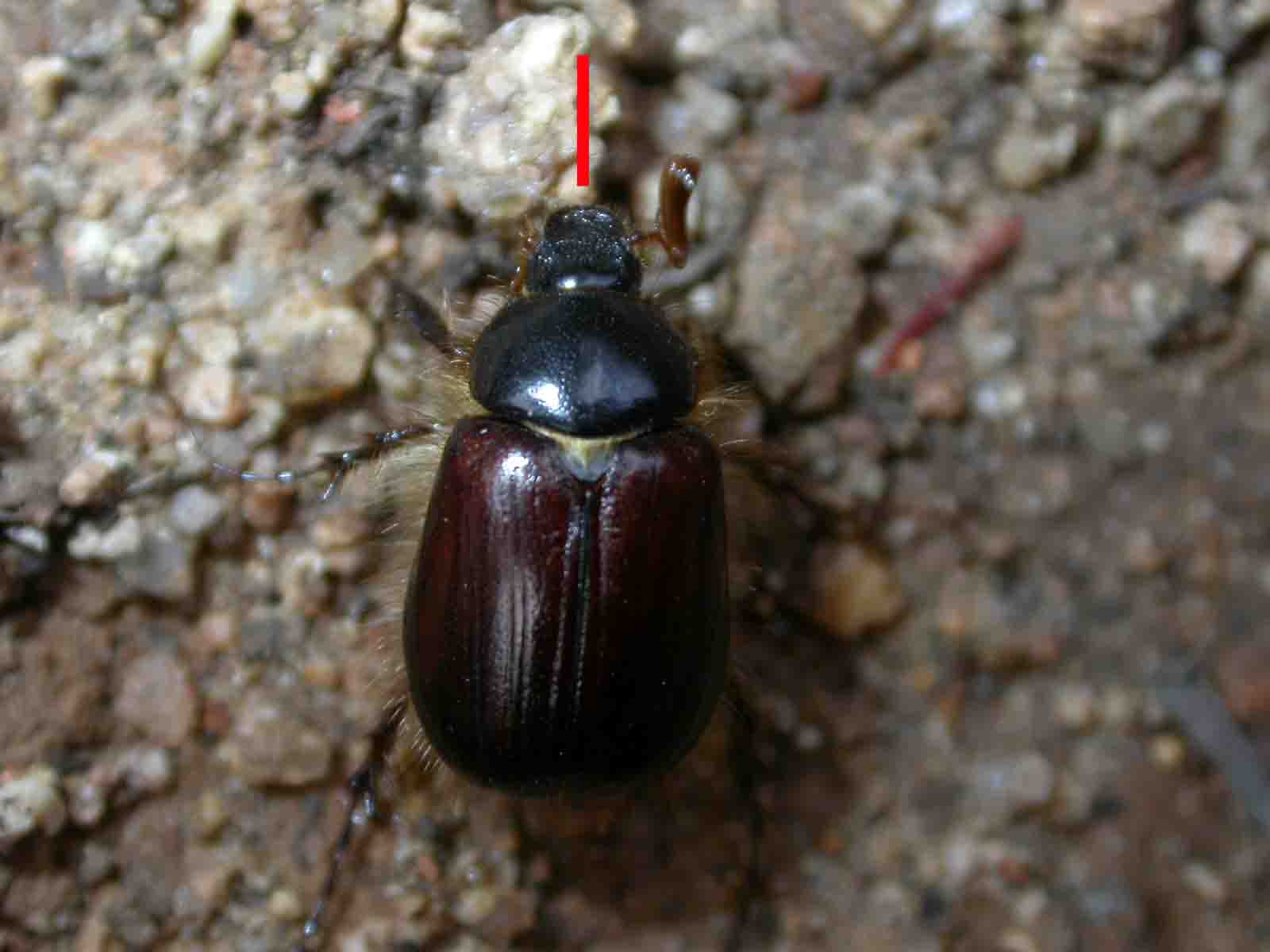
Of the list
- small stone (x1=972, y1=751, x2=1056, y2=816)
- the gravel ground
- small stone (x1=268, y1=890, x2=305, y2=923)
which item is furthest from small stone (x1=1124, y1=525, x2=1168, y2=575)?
small stone (x1=268, y1=890, x2=305, y2=923)

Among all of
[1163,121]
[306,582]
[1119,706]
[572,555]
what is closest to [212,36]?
[306,582]

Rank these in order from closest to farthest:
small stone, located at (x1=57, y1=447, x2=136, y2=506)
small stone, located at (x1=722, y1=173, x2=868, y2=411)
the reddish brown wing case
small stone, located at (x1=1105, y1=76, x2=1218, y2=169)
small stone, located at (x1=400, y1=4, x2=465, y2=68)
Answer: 1. the reddish brown wing case
2. small stone, located at (x1=57, y1=447, x2=136, y2=506)
3. small stone, located at (x1=400, y1=4, x2=465, y2=68)
4. small stone, located at (x1=722, y1=173, x2=868, y2=411)
5. small stone, located at (x1=1105, y1=76, x2=1218, y2=169)

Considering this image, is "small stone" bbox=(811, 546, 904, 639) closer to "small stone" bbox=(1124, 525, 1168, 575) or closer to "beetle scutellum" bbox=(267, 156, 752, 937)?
"beetle scutellum" bbox=(267, 156, 752, 937)

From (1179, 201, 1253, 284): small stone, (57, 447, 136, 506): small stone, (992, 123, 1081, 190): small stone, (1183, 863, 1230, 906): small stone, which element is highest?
(992, 123, 1081, 190): small stone

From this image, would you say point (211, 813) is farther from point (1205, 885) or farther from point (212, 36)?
point (1205, 885)

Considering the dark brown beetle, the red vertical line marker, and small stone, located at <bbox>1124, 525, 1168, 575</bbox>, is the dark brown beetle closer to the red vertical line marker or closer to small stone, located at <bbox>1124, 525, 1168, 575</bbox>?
the red vertical line marker

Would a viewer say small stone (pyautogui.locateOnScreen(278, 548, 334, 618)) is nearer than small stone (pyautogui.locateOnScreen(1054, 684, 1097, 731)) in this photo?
Yes

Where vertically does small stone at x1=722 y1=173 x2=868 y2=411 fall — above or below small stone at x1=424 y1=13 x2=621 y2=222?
below

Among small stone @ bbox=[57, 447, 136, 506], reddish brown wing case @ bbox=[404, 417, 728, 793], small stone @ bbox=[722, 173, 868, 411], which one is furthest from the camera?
small stone @ bbox=[722, 173, 868, 411]
